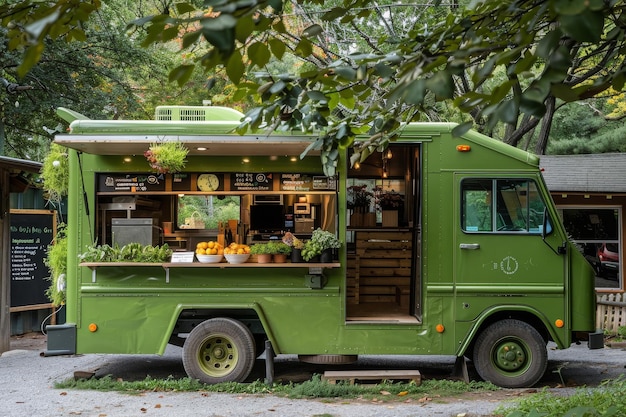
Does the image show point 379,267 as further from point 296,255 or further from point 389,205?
point 296,255

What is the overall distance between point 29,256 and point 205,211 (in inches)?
163

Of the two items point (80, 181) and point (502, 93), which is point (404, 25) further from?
point (502, 93)

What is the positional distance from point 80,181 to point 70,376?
8.42 feet

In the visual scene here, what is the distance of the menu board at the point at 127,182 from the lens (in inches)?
355

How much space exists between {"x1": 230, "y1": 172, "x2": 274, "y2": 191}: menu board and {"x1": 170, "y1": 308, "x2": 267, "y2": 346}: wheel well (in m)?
1.50

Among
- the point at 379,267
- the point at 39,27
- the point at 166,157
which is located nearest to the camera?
the point at 39,27

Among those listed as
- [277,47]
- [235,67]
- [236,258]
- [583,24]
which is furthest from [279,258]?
[583,24]

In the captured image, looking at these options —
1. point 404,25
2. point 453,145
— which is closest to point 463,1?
point 404,25

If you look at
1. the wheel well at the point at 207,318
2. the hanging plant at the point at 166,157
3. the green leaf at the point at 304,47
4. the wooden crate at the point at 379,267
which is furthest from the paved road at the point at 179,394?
the green leaf at the point at 304,47

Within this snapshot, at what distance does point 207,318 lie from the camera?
8914 mm

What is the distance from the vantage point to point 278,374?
9.77 metres

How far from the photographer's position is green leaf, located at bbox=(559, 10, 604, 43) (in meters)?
2.48

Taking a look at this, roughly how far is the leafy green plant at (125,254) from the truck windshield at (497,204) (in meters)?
3.70

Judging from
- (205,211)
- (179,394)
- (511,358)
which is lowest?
(179,394)
